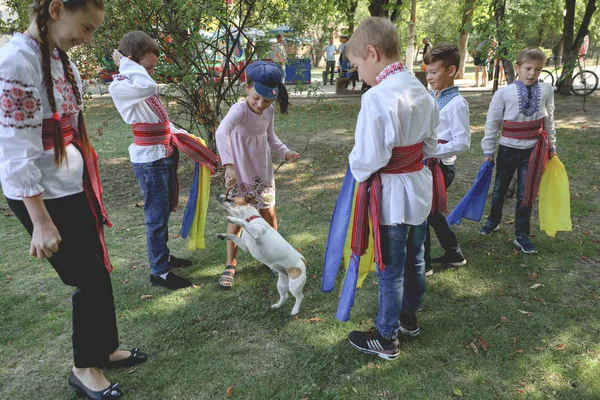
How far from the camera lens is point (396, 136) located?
2.28 meters

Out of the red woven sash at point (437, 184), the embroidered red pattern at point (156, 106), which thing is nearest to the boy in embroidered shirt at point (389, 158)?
the red woven sash at point (437, 184)

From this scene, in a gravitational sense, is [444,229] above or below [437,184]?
below

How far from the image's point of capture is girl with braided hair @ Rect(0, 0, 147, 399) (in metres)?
1.85

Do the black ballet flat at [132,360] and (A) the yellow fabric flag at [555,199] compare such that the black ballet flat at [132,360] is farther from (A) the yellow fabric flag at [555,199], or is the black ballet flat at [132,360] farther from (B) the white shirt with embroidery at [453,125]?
(A) the yellow fabric flag at [555,199]

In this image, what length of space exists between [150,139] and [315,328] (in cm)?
196

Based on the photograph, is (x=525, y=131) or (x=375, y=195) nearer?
(x=375, y=195)

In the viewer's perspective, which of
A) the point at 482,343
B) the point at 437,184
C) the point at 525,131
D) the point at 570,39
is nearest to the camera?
the point at 482,343

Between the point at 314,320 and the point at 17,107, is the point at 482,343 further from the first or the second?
the point at 17,107

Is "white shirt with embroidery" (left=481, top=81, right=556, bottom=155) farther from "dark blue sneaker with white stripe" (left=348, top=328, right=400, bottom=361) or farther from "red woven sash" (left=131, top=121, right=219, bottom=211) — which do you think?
"red woven sash" (left=131, top=121, right=219, bottom=211)

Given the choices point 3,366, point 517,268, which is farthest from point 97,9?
point 517,268

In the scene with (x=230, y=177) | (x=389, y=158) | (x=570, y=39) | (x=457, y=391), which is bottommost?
(x=457, y=391)

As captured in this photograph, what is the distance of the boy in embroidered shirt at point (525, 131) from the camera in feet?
13.0

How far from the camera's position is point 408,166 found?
2445 millimetres

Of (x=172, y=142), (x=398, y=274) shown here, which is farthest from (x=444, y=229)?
(x=172, y=142)
